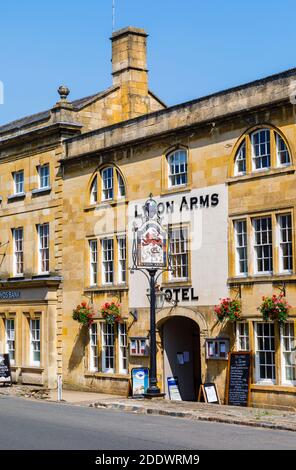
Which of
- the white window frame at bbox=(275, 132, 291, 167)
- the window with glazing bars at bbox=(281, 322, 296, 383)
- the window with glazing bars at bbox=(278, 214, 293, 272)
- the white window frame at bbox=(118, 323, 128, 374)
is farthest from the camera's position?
the white window frame at bbox=(118, 323, 128, 374)

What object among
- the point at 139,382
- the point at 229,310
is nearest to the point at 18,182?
the point at 139,382

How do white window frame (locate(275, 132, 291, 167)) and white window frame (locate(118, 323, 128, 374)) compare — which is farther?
white window frame (locate(118, 323, 128, 374))

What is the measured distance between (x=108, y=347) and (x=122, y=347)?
31.6 inches

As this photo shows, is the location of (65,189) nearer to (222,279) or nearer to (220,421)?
(222,279)

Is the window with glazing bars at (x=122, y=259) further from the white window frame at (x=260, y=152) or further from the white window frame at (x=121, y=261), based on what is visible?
the white window frame at (x=260, y=152)

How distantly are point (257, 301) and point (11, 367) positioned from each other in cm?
1401

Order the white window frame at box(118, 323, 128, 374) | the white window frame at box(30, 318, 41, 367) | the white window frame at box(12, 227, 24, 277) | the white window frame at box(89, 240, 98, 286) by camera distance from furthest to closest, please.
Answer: the white window frame at box(12, 227, 24, 277) → the white window frame at box(30, 318, 41, 367) → the white window frame at box(89, 240, 98, 286) → the white window frame at box(118, 323, 128, 374)

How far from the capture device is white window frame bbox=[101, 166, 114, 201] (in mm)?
30641

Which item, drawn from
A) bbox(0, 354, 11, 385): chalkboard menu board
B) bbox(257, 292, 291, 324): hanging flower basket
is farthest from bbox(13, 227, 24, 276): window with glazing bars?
bbox(257, 292, 291, 324): hanging flower basket

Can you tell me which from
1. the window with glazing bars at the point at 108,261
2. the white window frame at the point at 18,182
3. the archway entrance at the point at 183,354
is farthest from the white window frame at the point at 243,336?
the white window frame at the point at 18,182

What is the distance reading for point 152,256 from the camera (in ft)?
87.4

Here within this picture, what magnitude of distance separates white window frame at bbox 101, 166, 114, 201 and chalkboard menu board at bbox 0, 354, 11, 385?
731 cm

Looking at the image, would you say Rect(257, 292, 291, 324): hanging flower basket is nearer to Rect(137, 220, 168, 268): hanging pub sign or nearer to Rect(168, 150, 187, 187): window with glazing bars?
Rect(137, 220, 168, 268): hanging pub sign

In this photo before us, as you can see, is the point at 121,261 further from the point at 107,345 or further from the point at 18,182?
the point at 18,182
